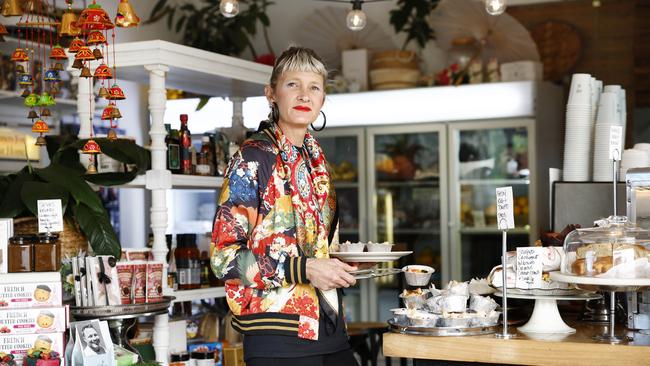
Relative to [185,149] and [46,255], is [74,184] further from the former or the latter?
[185,149]

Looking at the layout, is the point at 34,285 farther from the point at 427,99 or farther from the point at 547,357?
the point at 427,99

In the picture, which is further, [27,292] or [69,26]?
[69,26]

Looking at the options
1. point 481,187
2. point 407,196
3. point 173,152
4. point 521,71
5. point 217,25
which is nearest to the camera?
point 173,152

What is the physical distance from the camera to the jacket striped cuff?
2650mm

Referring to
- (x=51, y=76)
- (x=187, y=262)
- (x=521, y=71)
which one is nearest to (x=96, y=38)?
(x=51, y=76)

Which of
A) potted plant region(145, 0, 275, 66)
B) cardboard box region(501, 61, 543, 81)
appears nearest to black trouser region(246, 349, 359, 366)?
cardboard box region(501, 61, 543, 81)

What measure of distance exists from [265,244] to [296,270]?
144mm

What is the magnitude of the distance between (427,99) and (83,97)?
3.00 meters

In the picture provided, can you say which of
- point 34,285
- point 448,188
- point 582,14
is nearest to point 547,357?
point 34,285

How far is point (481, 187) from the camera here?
6.43 metres

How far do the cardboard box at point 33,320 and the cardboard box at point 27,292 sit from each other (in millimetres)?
30

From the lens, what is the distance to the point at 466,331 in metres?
2.62

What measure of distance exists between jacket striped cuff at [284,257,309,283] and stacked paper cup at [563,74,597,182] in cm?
162

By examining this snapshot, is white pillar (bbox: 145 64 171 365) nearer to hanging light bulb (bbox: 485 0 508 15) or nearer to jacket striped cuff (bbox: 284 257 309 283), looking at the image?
jacket striped cuff (bbox: 284 257 309 283)
